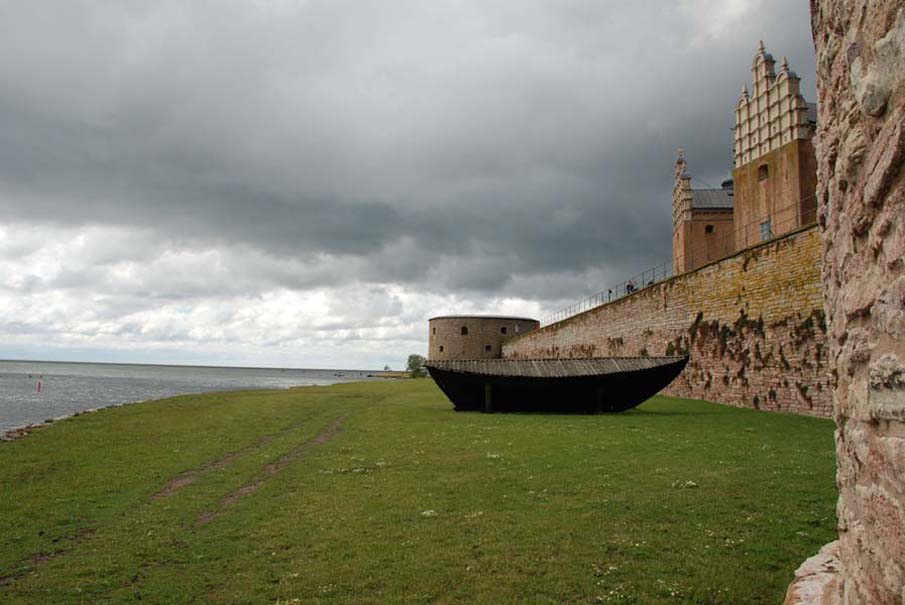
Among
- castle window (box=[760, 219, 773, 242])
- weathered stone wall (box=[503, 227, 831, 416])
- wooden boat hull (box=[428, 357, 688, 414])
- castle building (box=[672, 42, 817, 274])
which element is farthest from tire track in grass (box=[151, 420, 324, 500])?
castle window (box=[760, 219, 773, 242])

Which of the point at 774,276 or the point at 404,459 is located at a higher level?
the point at 774,276

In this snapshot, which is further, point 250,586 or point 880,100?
point 250,586

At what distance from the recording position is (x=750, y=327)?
18.3m

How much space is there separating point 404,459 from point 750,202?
2436 cm

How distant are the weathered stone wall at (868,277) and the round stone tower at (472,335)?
65.1 metres

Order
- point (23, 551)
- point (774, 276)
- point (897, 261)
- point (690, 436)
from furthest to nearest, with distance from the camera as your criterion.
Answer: point (774, 276), point (690, 436), point (23, 551), point (897, 261)

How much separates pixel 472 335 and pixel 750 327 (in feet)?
167

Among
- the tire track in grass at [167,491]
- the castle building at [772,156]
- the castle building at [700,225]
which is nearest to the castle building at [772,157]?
the castle building at [772,156]

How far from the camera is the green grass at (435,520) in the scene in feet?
15.8

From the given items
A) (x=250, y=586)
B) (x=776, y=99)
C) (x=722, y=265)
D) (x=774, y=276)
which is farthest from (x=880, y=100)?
(x=776, y=99)

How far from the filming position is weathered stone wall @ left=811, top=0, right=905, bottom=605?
216cm

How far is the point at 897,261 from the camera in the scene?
7.09ft

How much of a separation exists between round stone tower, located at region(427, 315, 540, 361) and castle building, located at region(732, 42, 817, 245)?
132 ft

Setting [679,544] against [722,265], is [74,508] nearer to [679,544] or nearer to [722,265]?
[679,544]
